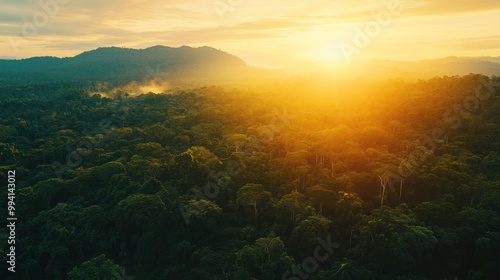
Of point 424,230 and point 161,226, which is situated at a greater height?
point 424,230

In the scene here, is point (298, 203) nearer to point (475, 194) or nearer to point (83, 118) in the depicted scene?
point (475, 194)

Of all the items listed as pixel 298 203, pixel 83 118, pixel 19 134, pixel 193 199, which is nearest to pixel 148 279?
pixel 193 199

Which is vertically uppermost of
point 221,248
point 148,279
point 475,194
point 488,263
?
point 475,194

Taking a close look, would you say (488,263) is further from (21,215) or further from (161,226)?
(21,215)

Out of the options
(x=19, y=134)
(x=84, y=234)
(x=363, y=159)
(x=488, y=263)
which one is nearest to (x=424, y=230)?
(x=488, y=263)

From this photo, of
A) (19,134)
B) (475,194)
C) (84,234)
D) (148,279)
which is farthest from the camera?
(19,134)

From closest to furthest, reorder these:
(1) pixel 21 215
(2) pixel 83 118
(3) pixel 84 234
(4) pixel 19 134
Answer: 1. (3) pixel 84 234
2. (1) pixel 21 215
3. (4) pixel 19 134
4. (2) pixel 83 118

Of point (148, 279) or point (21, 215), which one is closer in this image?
point (148, 279)
